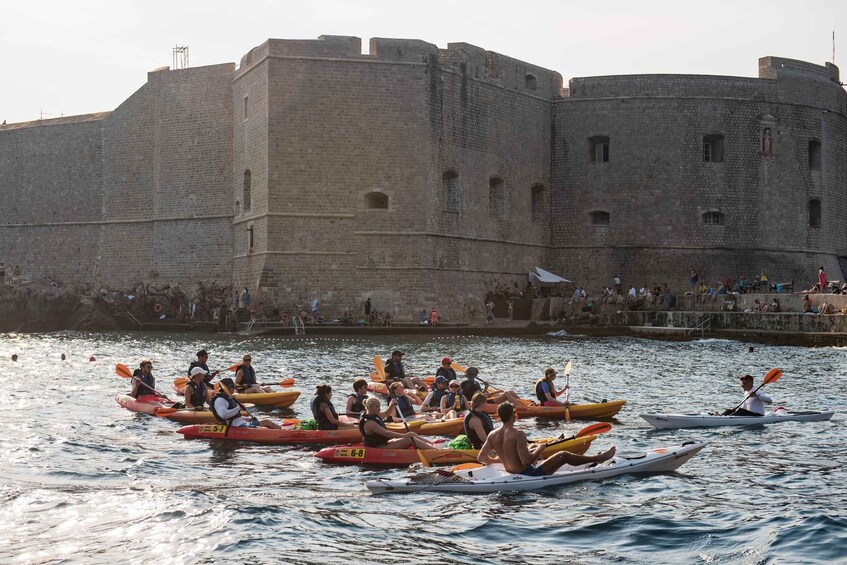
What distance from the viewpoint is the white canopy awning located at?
136 feet

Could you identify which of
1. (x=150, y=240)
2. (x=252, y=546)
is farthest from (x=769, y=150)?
(x=252, y=546)

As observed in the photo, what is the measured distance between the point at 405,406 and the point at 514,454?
166 inches

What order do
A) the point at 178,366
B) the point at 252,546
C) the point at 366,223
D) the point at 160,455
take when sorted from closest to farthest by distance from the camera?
the point at 252,546 < the point at 160,455 < the point at 178,366 < the point at 366,223

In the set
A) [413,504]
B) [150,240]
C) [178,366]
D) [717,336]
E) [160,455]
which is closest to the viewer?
[413,504]

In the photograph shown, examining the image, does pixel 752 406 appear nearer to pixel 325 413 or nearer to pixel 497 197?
pixel 325 413

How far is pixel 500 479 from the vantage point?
11141mm

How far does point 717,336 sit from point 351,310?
11.4 m

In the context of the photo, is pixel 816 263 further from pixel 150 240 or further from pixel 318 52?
pixel 150 240

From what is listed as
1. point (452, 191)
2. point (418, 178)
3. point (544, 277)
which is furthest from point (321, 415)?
point (544, 277)

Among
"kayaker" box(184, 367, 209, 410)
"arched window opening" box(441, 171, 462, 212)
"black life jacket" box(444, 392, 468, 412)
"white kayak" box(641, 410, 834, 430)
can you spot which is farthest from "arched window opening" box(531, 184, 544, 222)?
"kayaker" box(184, 367, 209, 410)

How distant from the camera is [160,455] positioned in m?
13.6

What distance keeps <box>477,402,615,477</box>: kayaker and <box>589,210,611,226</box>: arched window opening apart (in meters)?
31.5

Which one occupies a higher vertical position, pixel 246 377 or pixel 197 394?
pixel 246 377

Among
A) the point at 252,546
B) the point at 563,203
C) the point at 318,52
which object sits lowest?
the point at 252,546
